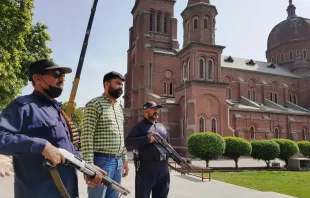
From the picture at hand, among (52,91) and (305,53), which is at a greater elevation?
(305,53)

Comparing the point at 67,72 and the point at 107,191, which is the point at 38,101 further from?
the point at 107,191

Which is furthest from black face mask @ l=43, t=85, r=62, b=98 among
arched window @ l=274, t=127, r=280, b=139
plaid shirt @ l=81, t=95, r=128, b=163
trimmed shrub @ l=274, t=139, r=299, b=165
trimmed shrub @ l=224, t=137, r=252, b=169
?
arched window @ l=274, t=127, r=280, b=139

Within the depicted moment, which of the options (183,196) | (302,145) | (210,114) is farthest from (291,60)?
(183,196)

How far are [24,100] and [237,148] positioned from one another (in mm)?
16969

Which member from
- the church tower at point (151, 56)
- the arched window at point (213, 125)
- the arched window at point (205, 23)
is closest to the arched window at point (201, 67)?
the arched window at point (205, 23)

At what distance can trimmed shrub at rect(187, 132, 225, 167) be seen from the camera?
55.1ft

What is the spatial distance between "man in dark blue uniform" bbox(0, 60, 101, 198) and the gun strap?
68mm

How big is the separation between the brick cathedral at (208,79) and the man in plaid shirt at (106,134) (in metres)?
24.7

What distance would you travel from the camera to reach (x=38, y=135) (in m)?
2.25

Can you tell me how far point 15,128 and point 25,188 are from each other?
1.68 feet

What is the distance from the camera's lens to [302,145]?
21750 mm

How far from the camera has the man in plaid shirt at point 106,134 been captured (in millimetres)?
3379

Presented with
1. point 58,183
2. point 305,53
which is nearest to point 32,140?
point 58,183

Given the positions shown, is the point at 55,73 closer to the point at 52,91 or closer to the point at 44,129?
the point at 52,91
